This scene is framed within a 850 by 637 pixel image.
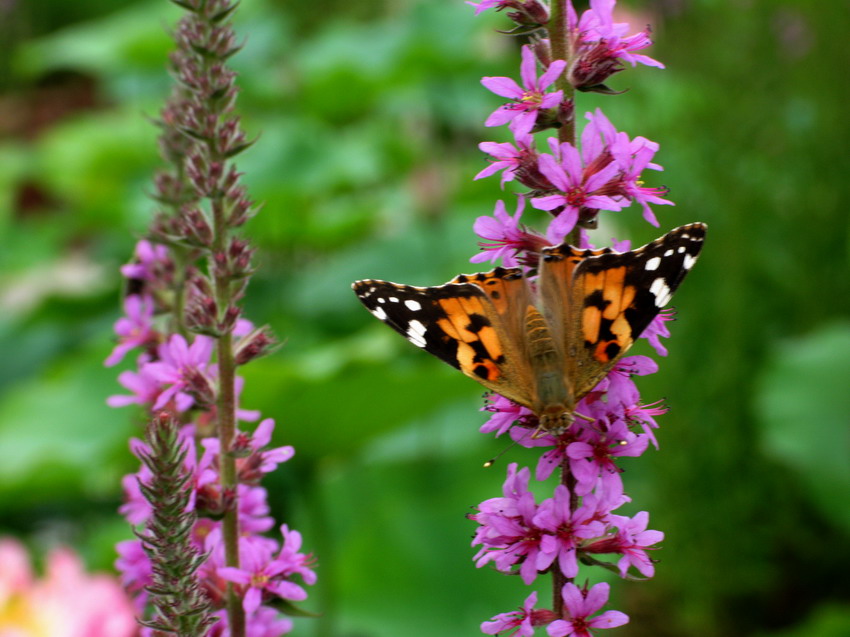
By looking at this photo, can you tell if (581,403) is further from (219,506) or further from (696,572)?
→ (696,572)

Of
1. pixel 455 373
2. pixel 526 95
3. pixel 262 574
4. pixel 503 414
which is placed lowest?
pixel 262 574

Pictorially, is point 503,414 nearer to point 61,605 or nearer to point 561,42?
point 561,42

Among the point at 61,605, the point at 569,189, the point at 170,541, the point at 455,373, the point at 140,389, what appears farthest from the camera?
the point at 455,373

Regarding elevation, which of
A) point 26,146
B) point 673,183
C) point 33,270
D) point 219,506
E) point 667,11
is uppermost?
point 26,146

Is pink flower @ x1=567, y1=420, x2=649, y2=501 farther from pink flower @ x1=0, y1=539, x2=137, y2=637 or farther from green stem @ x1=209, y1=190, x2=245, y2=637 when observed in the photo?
pink flower @ x1=0, y1=539, x2=137, y2=637

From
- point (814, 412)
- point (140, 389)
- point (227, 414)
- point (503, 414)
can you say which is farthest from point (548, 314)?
point (814, 412)

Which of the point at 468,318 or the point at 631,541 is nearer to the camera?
the point at 631,541

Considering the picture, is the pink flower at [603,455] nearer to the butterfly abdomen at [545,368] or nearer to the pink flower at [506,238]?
the butterfly abdomen at [545,368]

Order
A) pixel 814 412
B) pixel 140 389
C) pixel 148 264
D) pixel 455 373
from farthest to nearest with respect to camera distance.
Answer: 1. pixel 814 412
2. pixel 455 373
3. pixel 148 264
4. pixel 140 389

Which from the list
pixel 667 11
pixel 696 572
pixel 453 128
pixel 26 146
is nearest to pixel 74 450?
pixel 696 572
